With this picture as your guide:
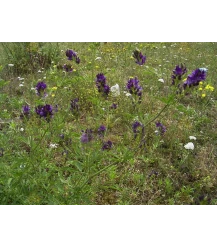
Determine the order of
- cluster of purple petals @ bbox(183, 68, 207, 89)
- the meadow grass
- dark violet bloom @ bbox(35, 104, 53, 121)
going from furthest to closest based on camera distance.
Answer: the meadow grass, dark violet bloom @ bbox(35, 104, 53, 121), cluster of purple petals @ bbox(183, 68, 207, 89)

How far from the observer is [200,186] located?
1732mm

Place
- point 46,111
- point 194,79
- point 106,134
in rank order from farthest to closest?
point 106,134, point 46,111, point 194,79

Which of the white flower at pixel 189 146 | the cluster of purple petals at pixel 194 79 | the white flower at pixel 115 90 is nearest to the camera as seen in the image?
the cluster of purple petals at pixel 194 79

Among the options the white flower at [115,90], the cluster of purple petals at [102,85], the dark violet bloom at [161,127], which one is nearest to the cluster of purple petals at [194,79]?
the cluster of purple petals at [102,85]

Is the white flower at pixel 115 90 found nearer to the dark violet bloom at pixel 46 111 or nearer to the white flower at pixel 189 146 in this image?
the white flower at pixel 189 146

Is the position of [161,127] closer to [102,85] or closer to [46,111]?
[102,85]

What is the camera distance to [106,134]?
6.05 ft

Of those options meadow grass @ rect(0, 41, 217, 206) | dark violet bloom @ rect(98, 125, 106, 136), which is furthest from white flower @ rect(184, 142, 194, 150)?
dark violet bloom @ rect(98, 125, 106, 136)

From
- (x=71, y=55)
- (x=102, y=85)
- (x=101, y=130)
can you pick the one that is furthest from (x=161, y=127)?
(x=71, y=55)

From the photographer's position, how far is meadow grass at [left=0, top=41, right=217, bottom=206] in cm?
154

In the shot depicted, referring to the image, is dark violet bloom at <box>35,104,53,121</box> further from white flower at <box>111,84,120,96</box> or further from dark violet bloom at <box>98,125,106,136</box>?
white flower at <box>111,84,120,96</box>

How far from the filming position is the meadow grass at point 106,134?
5.04 feet

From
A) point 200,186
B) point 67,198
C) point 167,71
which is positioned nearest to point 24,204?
point 67,198
